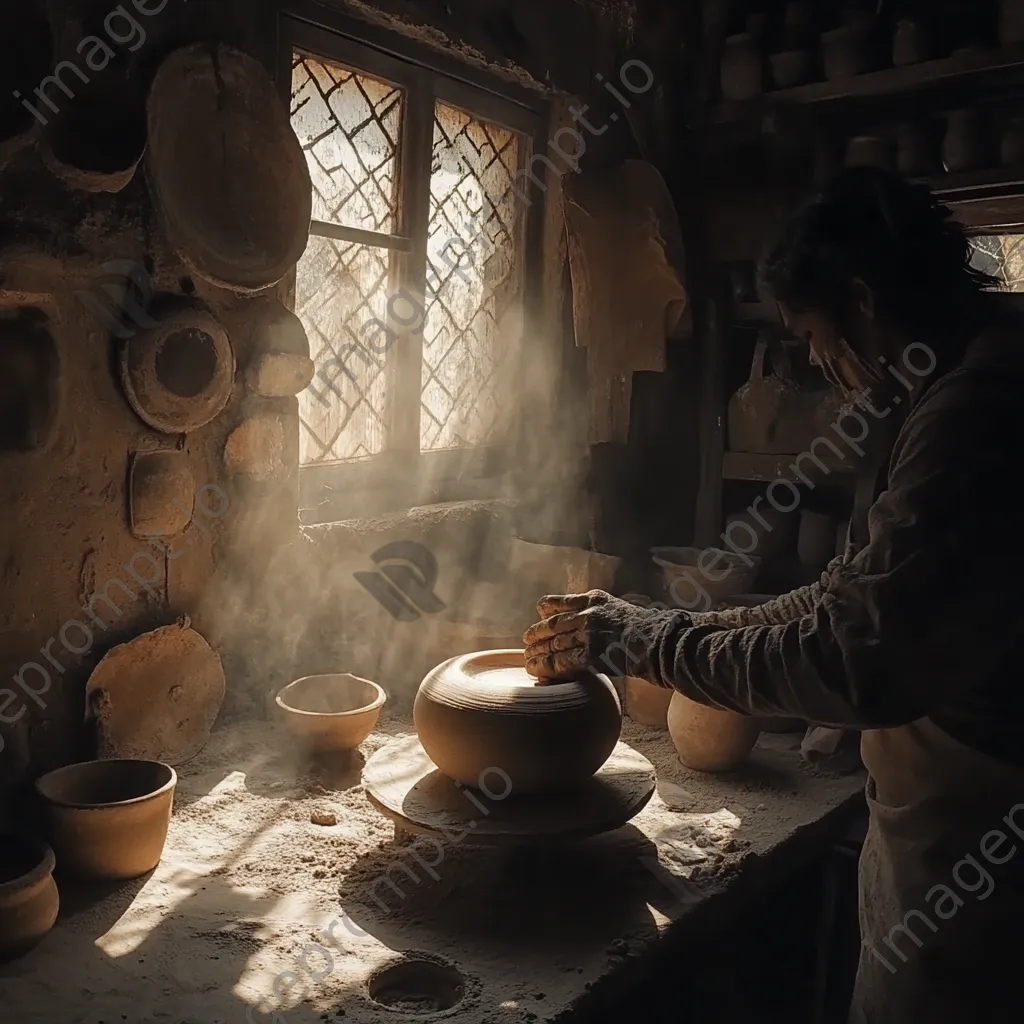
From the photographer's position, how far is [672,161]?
450cm

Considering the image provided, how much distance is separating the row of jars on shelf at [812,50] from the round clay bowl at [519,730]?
2.74 meters

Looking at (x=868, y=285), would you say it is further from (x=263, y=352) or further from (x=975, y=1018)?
(x=263, y=352)

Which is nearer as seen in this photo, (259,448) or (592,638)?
(592,638)

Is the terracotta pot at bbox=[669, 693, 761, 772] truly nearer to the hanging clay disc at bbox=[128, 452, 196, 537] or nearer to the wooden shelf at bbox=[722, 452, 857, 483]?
the wooden shelf at bbox=[722, 452, 857, 483]

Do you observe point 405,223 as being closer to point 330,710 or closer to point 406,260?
point 406,260

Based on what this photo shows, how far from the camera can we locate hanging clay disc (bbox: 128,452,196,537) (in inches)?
117

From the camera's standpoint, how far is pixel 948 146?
363 cm

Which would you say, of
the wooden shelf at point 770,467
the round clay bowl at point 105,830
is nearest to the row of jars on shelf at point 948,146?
the wooden shelf at point 770,467

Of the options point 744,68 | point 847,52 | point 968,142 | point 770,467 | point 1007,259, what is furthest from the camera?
point 1007,259

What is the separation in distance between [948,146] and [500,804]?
288 centimetres

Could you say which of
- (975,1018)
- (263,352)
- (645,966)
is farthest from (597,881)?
(263,352)

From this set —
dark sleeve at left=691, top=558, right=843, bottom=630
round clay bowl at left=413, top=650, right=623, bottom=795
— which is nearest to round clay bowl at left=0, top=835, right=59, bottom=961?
round clay bowl at left=413, top=650, right=623, bottom=795

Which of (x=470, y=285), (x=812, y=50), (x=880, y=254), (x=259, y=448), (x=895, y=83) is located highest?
(x=812, y=50)

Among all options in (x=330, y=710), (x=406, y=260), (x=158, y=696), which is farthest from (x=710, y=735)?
(x=406, y=260)
